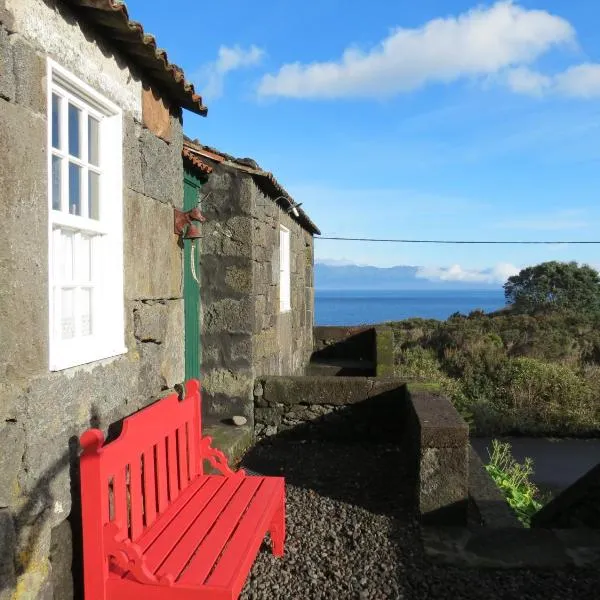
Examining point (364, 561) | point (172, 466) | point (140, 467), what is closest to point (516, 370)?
point (364, 561)

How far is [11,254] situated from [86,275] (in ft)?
3.08

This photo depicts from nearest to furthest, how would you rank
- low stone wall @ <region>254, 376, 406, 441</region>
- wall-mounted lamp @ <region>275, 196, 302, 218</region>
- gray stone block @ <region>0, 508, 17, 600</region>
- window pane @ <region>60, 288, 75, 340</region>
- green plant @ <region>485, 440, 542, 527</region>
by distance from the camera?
gray stone block @ <region>0, 508, 17, 600</region> → window pane @ <region>60, 288, 75, 340</region> → green plant @ <region>485, 440, 542, 527</region> → low stone wall @ <region>254, 376, 406, 441</region> → wall-mounted lamp @ <region>275, 196, 302, 218</region>

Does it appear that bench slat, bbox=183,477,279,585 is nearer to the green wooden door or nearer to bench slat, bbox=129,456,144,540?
bench slat, bbox=129,456,144,540

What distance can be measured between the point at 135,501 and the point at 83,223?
1466 millimetres

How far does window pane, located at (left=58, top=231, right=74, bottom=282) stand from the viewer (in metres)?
3.25

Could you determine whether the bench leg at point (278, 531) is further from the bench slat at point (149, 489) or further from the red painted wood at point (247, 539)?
the bench slat at point (149, 489)

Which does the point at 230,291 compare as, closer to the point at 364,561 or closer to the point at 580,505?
the point at 364,561

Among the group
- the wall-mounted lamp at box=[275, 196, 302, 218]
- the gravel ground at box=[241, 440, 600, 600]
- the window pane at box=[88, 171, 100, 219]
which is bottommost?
the gravel ground at box=[241, 440, 600, 600]

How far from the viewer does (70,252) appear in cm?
332

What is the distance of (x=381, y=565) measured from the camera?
13.1 ft

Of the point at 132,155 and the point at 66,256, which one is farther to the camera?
the point at 132,155

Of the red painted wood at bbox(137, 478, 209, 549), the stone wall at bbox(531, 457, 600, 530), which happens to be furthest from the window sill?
the stone wall at bbox(531, 457, 600, 530)

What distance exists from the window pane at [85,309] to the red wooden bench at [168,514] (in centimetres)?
56

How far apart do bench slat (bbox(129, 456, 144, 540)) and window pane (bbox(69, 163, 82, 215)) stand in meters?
1.37
